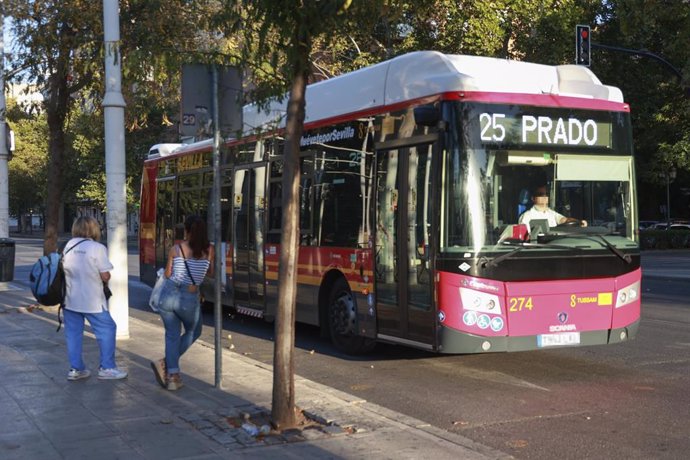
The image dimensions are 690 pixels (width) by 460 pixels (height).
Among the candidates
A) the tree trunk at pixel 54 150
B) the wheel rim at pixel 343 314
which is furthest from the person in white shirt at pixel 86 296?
the tree trunk at pixel 54 150

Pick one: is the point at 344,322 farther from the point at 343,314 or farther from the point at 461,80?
the point at 461,80

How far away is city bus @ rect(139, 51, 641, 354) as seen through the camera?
7.82 m

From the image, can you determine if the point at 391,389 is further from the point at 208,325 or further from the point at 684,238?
the point at 684,238

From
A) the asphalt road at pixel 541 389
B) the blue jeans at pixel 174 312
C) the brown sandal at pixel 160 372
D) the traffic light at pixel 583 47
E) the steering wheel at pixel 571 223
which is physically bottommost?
the asphalt road at pixel 541 389

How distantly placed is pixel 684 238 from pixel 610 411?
34847mm

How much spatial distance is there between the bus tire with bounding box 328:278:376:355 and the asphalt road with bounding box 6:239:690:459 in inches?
6.3

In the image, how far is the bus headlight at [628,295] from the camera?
27.6 feet

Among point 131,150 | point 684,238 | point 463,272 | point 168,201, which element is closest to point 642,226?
point 684,238

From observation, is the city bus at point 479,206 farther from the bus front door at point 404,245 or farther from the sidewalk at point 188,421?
the sidewalk at point 188,421

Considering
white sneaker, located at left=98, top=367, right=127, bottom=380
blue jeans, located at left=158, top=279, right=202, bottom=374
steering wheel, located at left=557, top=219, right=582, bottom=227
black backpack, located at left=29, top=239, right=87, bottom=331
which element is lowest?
white sneaker, located at left=98, top=367, right=127, bottom=380

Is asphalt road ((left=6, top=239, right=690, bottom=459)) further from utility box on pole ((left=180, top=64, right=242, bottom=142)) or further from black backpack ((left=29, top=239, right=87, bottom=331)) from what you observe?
utility box on pole ((left=180, top=64, right=242, bottom=142))

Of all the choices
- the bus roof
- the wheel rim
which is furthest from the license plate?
the bus roof

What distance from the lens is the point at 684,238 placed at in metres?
38.6

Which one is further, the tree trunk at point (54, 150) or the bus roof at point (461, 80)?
the tree trunk at point (54, 150)
